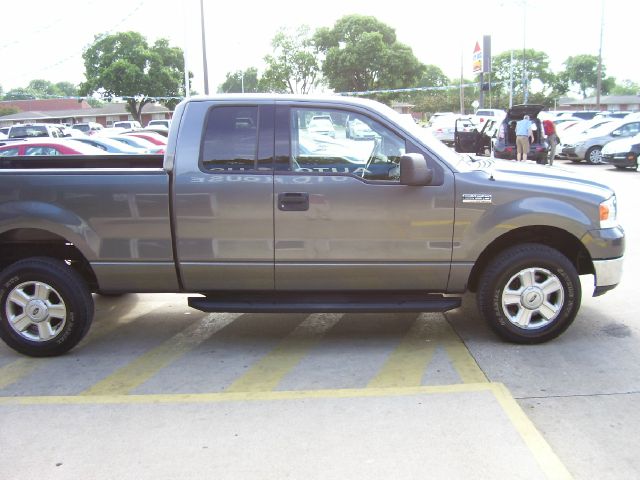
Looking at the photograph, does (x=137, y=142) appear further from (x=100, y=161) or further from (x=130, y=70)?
(x=130, y=70)

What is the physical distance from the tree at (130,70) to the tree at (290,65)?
959cm

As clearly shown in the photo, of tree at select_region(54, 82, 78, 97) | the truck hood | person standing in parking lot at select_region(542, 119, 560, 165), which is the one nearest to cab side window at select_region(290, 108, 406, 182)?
the truck hood

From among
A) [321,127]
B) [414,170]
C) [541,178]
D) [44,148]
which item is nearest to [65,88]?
[44,148]

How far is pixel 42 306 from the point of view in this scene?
15.3 ft

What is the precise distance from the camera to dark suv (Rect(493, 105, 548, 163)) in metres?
18.0

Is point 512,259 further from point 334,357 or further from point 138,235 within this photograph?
point 138,235

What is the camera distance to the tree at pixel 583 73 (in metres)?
→ 118

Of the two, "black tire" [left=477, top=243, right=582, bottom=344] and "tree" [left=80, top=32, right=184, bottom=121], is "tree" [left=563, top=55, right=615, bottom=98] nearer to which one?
"tree" [left=80, top=32, right=184, bottom=121]

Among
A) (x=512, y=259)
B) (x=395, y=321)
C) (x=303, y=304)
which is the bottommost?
(x=395, y=321)

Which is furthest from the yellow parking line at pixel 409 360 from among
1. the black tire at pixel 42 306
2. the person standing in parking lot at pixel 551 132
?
the person standing in parking lot at pixel 551 132

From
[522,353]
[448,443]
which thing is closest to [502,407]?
[448,443]

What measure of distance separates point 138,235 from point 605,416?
11.1 ft

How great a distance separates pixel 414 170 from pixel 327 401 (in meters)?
1.71

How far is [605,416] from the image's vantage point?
141 inches
